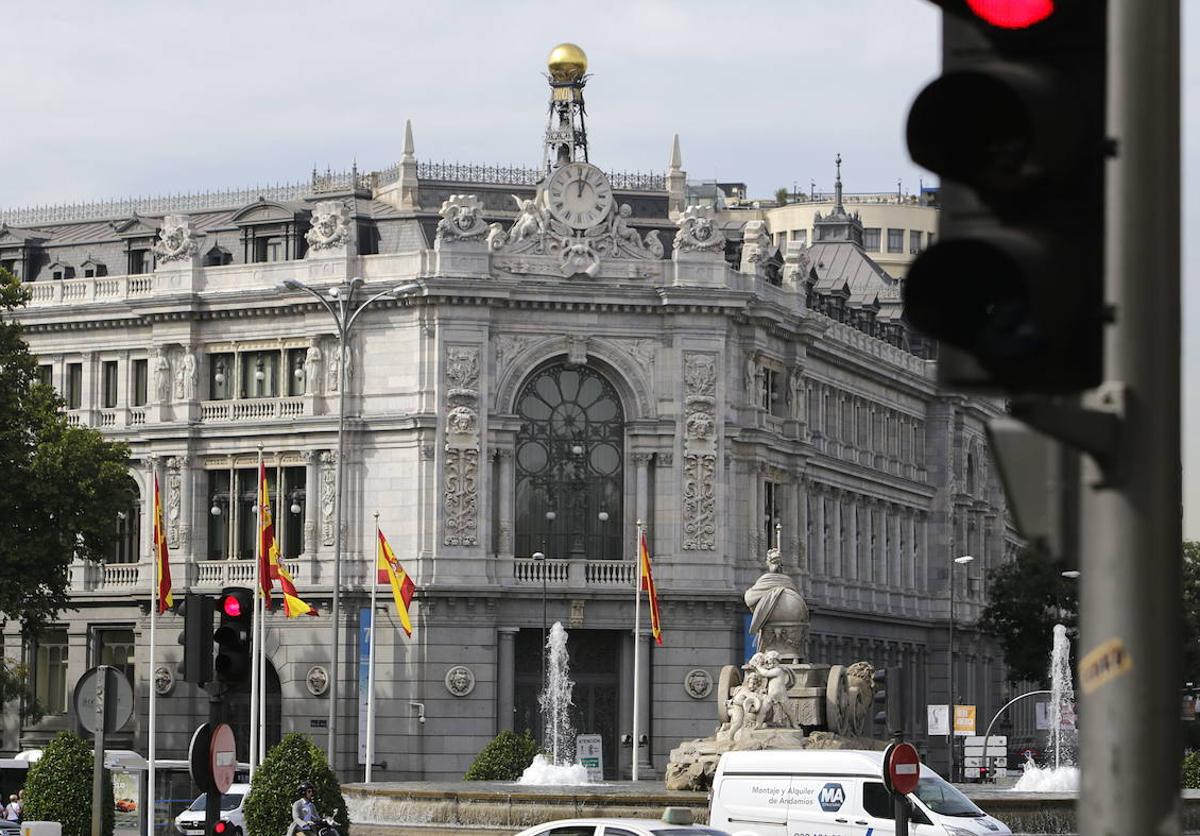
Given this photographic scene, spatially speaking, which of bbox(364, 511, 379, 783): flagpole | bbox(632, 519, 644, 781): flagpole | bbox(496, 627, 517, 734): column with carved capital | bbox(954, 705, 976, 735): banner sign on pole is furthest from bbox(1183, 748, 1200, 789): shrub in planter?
bbox(496, 627, 517, 734): column with carved capital

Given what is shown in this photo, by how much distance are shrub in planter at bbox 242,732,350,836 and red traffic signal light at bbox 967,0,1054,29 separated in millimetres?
37180

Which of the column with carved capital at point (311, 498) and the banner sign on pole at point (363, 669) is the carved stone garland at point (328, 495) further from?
the banner sign on pole at point (363, 669)

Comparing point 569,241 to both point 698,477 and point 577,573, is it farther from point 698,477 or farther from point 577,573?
point 577,573

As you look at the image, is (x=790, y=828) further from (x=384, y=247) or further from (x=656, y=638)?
(x=384, y=247)

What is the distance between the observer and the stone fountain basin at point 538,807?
151 feet

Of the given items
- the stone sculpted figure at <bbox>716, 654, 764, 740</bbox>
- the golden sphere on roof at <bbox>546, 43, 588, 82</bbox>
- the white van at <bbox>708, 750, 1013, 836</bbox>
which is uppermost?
the golden sphere on roof at <bbox>546, 43, 588, 82</bbox>

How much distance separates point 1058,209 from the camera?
7.36 m

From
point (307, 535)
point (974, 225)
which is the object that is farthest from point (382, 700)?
point (974, 225)

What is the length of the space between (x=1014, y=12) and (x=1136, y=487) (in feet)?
4.55

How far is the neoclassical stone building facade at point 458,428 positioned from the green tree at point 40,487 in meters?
9.25

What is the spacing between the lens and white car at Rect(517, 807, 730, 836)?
96.1 ft

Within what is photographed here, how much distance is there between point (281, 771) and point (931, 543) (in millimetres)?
70094

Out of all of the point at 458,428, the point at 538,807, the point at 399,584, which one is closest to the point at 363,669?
the point at 399,584

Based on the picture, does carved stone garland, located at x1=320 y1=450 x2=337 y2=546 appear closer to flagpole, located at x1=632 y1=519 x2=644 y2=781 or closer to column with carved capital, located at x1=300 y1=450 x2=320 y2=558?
column with carved capital, located at x1=300 y1=450 x2=320 y2=558
